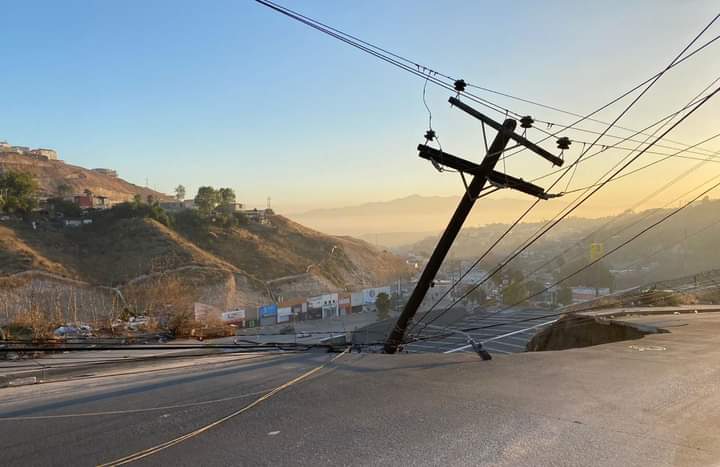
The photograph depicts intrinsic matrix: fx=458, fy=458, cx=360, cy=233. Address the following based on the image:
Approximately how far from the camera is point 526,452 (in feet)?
13.8

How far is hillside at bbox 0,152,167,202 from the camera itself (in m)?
121

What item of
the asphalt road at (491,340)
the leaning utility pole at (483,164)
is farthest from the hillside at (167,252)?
the leaning utility pole at (483,164)

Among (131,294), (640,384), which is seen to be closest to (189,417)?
(640,384)

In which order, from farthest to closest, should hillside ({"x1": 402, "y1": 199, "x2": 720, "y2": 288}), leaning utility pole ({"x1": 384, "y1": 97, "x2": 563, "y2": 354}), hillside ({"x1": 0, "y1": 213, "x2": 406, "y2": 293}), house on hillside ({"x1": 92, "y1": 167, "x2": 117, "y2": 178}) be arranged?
house on hillside ({"x1": 92, "y1": 167, "x2": 117, "y2": 178})
hillside ({"x1": 402, "y1": 199, "x2": 720, "y2": 288})
hillside ({"x1": 0, "y1": 213, "x2": 406, "y2": 293})
leaning utility pole ({"x1": 384, "y1": 97, "x2": 563, "y2": 354})

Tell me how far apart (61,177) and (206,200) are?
271 feet

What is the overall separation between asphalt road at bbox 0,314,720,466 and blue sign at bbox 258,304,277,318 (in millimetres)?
42004

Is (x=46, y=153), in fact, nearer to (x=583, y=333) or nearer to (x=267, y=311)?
(x=267, y=311)

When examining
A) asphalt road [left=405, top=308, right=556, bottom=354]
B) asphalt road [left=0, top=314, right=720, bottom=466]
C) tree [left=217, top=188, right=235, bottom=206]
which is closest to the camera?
asphalt road [left=0, top=314, right=720, bottom=466]

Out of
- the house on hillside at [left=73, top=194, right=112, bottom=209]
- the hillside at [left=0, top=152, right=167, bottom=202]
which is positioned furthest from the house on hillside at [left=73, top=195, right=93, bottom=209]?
the hillside at [left=0, top=152, right=167, bottom=202]

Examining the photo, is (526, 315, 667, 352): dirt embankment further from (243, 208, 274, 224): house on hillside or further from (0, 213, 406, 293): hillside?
(243, 208, 274, 224): house on hillside

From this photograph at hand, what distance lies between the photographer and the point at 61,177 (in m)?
134

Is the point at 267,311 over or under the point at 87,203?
under

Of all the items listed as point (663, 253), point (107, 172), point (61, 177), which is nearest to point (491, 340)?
point (663, 253)

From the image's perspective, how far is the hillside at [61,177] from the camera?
397 ft
